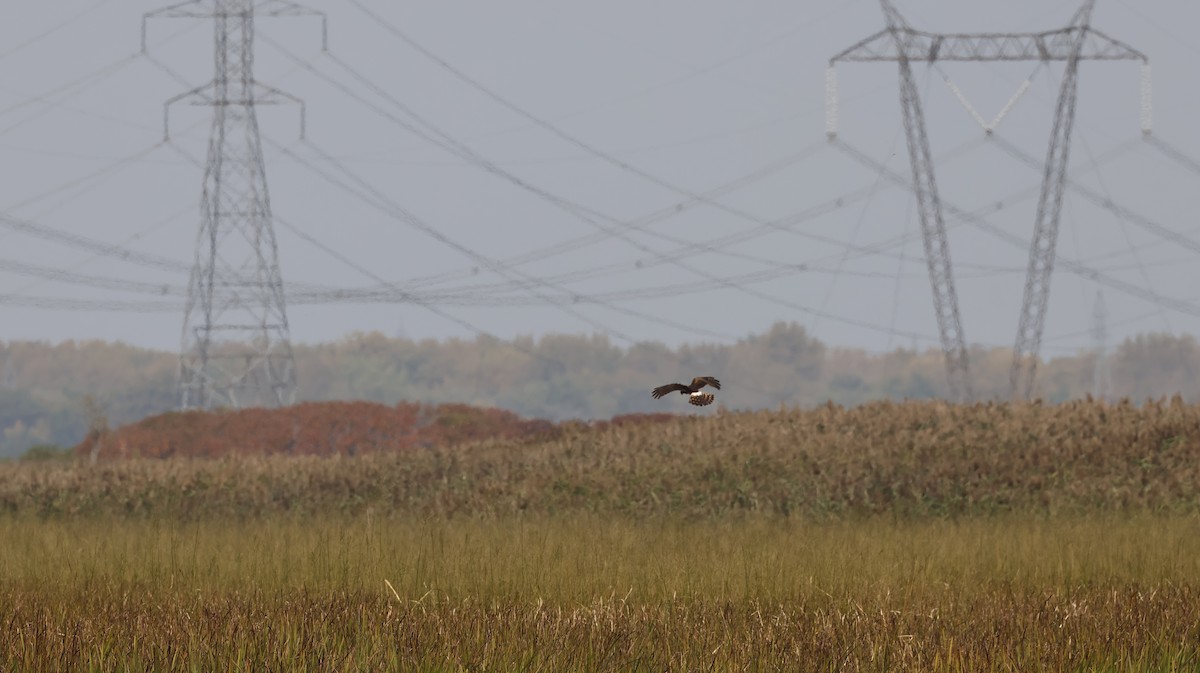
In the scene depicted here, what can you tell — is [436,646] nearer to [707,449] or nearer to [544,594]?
[544,594]

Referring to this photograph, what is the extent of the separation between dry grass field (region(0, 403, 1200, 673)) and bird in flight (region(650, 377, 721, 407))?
180 centimetres

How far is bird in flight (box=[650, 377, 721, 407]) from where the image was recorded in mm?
7636

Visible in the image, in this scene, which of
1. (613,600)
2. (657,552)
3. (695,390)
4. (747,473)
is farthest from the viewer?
(747,473)

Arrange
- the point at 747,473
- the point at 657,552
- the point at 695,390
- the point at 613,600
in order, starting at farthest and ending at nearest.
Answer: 1. the point at 747,473
2. the point at 657,552
3. the point at 613,600
4. the point at 695,390

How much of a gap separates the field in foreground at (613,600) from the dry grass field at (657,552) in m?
0.06

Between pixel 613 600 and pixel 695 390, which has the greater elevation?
pixel 695 390

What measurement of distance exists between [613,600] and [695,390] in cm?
421

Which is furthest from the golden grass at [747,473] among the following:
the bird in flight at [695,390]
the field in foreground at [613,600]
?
the bird in flight at [695,390]

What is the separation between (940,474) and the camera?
2934 centimetres

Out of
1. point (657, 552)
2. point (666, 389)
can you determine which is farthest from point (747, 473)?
point (666, 389)

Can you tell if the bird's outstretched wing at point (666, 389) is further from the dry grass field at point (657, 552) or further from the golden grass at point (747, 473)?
the golden grass at point (747, 473)

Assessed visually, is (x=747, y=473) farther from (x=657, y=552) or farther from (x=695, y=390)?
(x=695, y=390)

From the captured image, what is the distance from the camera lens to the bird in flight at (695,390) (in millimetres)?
7636

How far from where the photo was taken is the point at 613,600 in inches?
465
